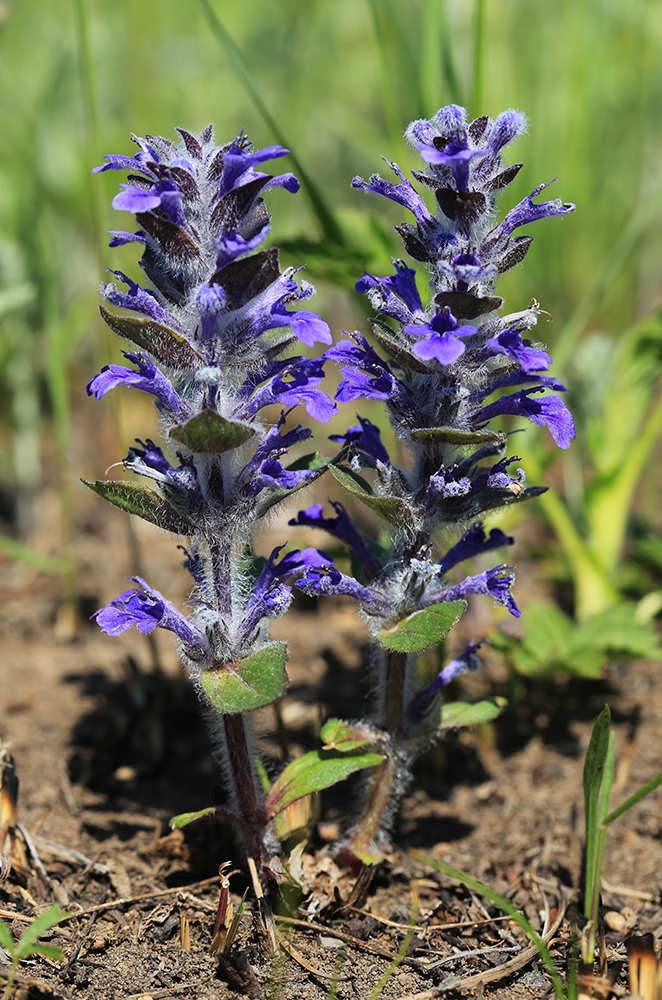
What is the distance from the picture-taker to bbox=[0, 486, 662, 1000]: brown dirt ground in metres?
2.82

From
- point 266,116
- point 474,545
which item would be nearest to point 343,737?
point 474,545

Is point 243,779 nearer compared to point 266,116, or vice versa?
point 243,779

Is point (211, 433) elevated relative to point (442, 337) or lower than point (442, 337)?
lower

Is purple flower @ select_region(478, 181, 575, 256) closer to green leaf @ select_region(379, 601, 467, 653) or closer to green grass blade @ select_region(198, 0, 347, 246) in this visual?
green grass blade @ select_region(198, 0, 347, 246)

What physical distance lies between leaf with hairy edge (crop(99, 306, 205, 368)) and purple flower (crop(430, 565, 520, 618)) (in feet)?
3.93

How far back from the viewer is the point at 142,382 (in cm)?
263

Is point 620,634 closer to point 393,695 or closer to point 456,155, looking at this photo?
point 393,695

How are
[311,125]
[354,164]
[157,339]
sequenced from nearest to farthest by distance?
[157,339] < [311,125] < [354,164]

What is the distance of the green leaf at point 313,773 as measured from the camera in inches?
113

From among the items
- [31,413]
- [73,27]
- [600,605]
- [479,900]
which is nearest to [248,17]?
[73,27]

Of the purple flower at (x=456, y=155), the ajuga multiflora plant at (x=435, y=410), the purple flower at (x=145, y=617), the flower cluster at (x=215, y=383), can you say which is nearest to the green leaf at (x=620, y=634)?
the ajuga multiflora plant at (x=435, y=410)

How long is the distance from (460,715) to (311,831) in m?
0.85

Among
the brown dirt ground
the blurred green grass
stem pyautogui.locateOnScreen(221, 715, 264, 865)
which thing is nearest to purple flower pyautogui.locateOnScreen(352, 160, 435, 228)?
the blurred green grass

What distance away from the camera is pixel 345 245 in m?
4.05
